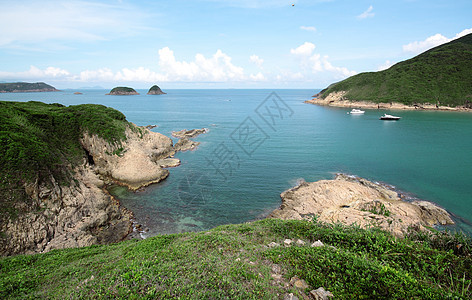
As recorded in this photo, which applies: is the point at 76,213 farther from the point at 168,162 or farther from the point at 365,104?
the point at 365,104

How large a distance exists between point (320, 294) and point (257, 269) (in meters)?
2.33

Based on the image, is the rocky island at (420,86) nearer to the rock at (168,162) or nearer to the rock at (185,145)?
the rock at (185,145)

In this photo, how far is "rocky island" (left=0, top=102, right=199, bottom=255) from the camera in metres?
15.1

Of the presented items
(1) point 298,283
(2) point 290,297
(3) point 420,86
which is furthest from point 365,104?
(2) point 290,297

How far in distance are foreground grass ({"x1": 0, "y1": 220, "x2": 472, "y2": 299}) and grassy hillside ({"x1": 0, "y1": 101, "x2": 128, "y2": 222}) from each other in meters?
6.52

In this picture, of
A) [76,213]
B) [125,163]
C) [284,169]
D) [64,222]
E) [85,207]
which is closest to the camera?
[64,222]

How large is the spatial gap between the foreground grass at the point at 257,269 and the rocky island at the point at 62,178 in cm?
492

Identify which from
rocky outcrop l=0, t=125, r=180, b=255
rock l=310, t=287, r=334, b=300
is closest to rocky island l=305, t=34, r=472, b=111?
rocky outcrop l=0, t=125, r=180, b=255

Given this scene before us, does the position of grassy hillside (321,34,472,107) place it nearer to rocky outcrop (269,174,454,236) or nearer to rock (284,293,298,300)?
rocky outcrop (269,174,454,236)

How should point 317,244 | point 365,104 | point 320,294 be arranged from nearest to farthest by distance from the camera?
point 320,294 < point 317,244 < point 365,104

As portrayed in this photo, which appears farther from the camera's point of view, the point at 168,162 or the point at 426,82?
the point at 426,82

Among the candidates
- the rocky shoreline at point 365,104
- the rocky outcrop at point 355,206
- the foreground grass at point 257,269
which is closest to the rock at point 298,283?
the foreground grass at point 257,269

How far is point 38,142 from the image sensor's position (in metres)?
20.0

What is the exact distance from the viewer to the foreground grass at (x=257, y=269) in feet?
22.2
